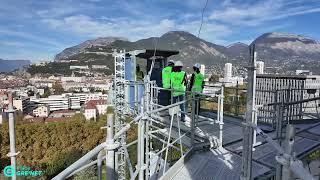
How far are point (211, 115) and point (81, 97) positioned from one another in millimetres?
103376

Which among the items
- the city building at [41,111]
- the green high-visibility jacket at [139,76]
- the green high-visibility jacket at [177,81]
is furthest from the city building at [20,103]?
the green high-visibility jacket at [139,76]

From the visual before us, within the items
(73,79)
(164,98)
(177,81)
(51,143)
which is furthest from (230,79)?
(73,79)

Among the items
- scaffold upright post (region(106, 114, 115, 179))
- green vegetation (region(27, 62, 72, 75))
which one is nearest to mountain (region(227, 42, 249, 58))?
scaffold upright post (region(106, 114, 115, 179))

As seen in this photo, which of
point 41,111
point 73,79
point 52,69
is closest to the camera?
point 41,111

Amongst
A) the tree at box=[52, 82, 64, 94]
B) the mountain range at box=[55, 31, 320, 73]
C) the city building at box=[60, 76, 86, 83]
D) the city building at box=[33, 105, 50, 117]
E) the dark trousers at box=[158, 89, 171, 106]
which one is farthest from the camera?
the city building at box=[60, 76, 86, 83]

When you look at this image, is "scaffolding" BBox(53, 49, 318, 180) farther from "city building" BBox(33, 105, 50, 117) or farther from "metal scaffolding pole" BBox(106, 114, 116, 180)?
"city building" BBox(33, 105, 50, 117)

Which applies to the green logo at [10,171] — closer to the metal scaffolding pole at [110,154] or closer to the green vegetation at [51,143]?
Answer: the metal scaffolding pole at [110,154]

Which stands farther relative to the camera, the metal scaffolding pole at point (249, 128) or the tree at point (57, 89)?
the tree at point (57, 89)

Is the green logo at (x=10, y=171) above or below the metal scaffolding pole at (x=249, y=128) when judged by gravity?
below

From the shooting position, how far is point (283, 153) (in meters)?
1.92

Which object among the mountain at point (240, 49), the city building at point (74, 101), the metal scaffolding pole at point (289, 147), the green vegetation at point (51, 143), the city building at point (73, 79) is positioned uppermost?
the mountain at point (240, 49)

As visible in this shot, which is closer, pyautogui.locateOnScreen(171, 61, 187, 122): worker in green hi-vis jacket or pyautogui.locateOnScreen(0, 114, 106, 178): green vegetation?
pyautogui.locateOnScreen(171, 61, 187, 122): worker in green hi-vis jacket

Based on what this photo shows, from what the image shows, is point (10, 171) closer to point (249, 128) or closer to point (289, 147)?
point (249, 128)

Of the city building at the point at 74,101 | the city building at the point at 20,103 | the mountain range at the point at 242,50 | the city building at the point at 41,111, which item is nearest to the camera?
→ the city building at the point at 20,103
